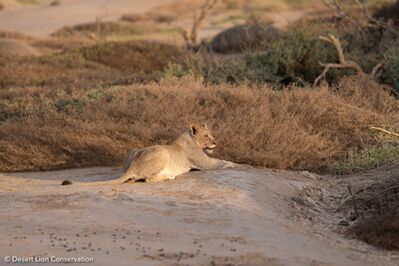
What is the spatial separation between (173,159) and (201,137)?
741 mm

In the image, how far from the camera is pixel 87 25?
44.8m

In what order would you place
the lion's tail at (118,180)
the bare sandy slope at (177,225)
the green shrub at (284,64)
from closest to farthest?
the bare sandy slope at (177,225) → the lion's tail at (118,180) → the green shrub at (284,64)

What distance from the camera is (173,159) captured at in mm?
10719

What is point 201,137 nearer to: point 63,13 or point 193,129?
point 193,129

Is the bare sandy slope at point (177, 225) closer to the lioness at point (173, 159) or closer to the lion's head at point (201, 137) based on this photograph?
the lioness at point (173, 159)

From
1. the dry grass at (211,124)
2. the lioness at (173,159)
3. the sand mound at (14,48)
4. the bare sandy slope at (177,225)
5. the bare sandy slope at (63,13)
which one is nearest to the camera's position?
the bare sandy slope at (177,225)

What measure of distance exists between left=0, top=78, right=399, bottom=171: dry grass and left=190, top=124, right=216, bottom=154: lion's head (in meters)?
0.97

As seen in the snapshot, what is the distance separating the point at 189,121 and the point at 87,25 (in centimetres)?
3261

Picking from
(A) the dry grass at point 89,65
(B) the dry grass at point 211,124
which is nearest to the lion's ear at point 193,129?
(B) the dry grass at point 211,124

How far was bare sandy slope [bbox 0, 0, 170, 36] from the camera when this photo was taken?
161 feet

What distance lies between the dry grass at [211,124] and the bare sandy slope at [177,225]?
6.07 feet

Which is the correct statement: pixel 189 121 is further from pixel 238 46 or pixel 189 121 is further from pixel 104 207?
pixel 238 46

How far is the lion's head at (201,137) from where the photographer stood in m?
11.3

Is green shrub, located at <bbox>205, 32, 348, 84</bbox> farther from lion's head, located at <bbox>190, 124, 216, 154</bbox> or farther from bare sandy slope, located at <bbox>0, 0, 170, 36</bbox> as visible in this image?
bare sandy slope, located at <bbox>0, 0, 170, 36</bbox>
